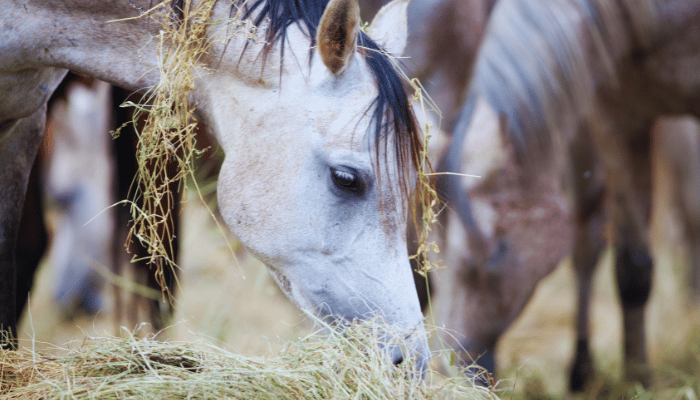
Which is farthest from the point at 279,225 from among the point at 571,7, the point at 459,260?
the point at 571,7

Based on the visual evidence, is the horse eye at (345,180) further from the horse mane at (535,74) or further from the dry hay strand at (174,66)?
the horse mane at (535,74)

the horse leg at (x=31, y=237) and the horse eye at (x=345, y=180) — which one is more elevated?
the horse eye at (x=345, y=180)

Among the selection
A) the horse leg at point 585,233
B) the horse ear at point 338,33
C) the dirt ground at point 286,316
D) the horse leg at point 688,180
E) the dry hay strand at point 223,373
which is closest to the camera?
the dry hay strand at point 223,373

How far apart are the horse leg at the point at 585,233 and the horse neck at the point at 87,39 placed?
194cm

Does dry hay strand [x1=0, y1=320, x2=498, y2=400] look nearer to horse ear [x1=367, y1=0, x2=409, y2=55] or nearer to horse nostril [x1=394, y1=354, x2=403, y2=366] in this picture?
horse nostril [x1=394, y1=354, x2=403, y2=366]

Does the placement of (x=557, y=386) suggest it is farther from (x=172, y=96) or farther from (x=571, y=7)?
(x=172, y=96)

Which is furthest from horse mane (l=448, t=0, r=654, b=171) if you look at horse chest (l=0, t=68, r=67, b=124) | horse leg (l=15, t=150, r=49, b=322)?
horse leg (l=15, t=150, r=49, b=322)

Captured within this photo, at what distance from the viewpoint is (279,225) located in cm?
93

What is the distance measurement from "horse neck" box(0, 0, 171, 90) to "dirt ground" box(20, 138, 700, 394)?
1010 millimetres

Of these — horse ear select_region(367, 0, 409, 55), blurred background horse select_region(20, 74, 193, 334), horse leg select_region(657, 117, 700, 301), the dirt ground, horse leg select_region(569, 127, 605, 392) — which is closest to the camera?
horse ear select_region(367, 0, 409, 55)

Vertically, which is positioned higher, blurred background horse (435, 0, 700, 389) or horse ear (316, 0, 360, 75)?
horse ear (316, 0, 360, 75)

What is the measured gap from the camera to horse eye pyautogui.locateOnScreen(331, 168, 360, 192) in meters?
0.91

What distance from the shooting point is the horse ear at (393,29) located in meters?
1.12

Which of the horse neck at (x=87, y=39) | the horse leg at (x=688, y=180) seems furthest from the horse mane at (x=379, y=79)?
the horse leg at (x=688, y=180)
